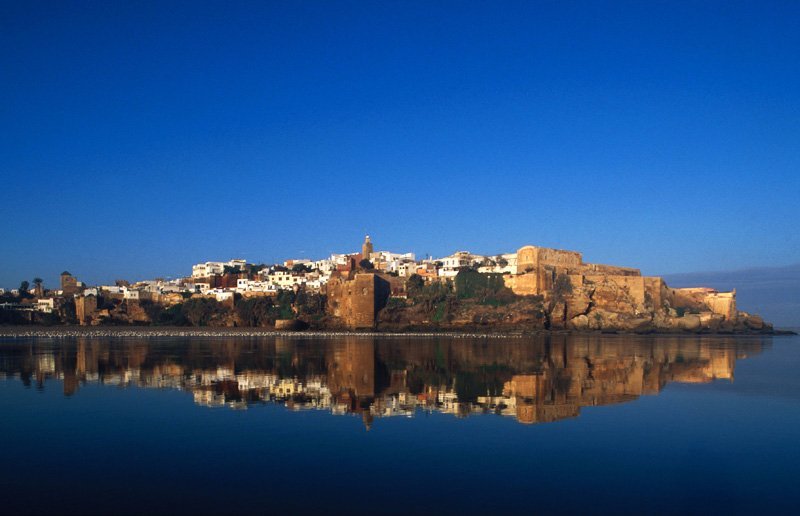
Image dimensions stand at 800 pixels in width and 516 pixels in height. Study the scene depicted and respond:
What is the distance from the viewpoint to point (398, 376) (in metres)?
17.9

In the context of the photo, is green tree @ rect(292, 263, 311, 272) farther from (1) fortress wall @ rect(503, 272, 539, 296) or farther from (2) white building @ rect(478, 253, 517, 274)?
(1) fortress wall @ rect(503, 272, 539, 296)

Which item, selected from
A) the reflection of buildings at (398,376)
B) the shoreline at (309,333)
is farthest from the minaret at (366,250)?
the reflection of buildings at (398,376)

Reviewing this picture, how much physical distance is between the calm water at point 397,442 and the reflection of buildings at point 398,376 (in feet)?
0.37

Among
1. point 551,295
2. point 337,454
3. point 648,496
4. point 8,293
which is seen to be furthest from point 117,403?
point 8,293

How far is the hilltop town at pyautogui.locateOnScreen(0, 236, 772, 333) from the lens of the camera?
5156cm

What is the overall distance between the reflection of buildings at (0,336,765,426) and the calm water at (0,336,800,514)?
0.11 meters

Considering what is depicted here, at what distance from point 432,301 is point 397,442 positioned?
45.3m

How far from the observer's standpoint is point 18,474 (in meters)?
7.59

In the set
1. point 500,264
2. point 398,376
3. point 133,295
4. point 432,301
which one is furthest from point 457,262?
point 398,376

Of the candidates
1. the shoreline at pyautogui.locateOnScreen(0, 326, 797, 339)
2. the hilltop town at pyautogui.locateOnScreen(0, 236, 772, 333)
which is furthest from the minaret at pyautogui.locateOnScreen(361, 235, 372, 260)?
the shoreline at pyautogui.locateOnScreen(0, 326, 797, 339)

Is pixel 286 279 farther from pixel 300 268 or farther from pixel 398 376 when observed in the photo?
pixel 398 376

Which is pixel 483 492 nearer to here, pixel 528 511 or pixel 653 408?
pixel 528 511

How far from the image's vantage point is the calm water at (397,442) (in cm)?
688

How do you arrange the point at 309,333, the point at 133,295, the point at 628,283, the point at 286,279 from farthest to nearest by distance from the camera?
the point at 286,279, the point at 133,295, the point at 628,283, the point at 309,333
